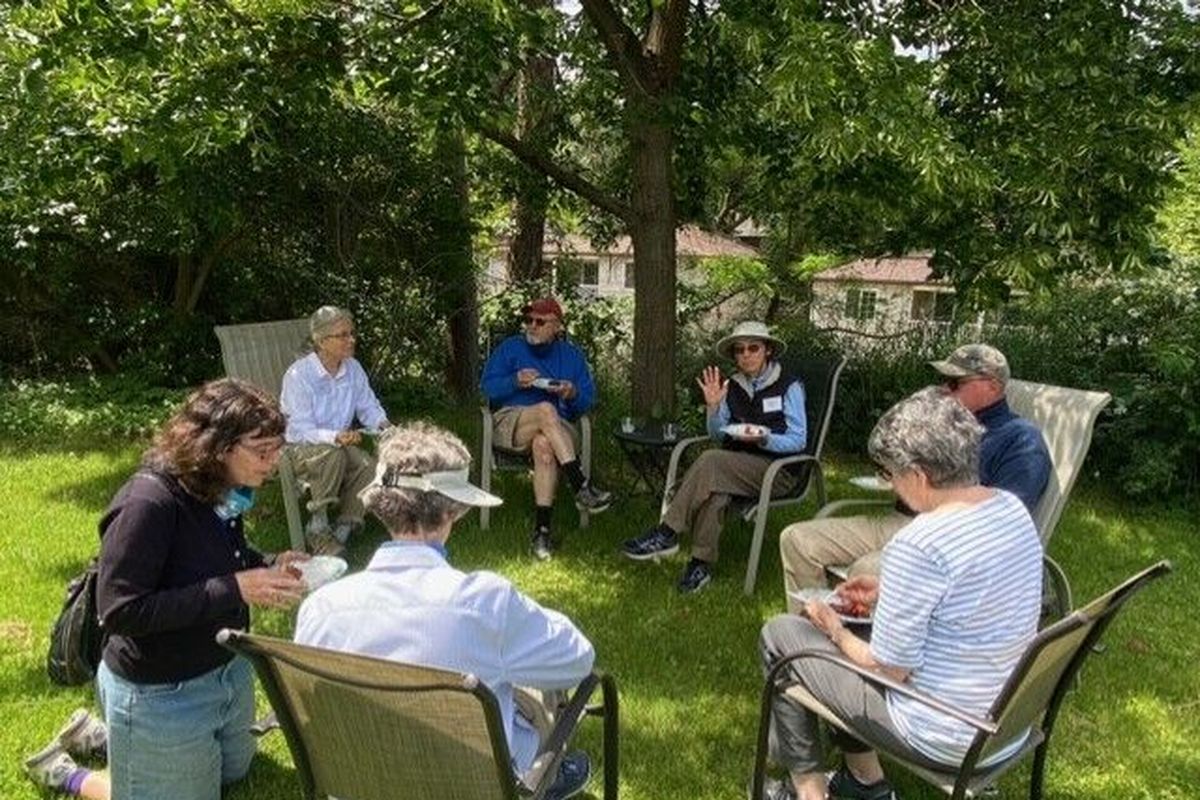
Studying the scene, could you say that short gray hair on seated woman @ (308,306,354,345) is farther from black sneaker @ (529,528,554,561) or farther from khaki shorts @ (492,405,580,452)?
black sneaker @ (529,528,554,561)

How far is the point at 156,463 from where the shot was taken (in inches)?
86.9

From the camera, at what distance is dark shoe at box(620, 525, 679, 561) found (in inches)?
176

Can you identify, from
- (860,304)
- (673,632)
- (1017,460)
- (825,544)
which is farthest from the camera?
(860,304)

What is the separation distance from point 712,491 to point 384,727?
2.70 meters

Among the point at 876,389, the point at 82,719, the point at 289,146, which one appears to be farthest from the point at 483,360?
the point at 82,719

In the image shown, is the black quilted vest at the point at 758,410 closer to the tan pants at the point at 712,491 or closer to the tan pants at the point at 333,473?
the tan pants at the point at 712,491

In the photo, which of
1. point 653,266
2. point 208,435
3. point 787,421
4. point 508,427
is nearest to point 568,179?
point 653,266

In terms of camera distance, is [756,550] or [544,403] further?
[544,403]

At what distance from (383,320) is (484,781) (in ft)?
19.6

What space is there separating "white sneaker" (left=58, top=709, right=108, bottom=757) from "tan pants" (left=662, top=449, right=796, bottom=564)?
2.45 m

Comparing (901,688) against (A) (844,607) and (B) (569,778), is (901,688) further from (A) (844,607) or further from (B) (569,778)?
(B) (569,778)

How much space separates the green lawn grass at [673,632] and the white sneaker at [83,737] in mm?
152

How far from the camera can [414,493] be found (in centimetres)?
187

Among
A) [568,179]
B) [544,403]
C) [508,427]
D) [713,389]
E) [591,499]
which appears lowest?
[591,499]
